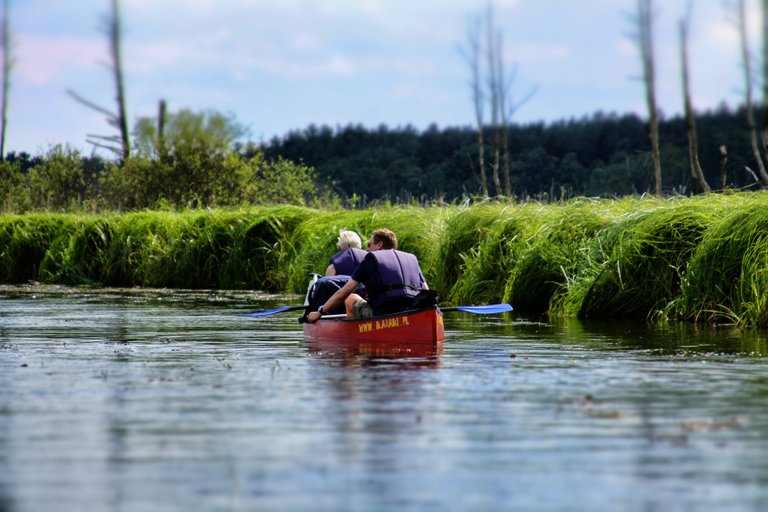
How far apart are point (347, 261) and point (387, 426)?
7904 millimetres

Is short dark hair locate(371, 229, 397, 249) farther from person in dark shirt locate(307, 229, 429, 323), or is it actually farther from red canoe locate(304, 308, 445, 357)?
red canoe locate(304, 308, 445, 357)

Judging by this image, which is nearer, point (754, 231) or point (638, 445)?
point (638, 445)

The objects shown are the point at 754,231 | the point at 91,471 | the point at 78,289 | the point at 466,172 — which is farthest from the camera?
the point at 466,172

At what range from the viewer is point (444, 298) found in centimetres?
2078

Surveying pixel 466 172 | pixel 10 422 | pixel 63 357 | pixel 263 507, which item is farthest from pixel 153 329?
pixel 466 172

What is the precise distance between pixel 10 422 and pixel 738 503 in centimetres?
451

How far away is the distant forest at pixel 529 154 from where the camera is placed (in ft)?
227

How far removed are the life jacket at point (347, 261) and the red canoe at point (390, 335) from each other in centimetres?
110

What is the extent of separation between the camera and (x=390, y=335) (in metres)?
13.5

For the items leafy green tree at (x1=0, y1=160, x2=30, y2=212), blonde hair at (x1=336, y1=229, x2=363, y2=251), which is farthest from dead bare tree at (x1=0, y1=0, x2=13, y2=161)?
blonde hair at (x1=336, y1=229, x2=363, y2=251)

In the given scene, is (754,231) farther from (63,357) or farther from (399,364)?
(63,357)

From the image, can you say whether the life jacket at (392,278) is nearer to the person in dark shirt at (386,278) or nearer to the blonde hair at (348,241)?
the person in dark shirt at (386,278)

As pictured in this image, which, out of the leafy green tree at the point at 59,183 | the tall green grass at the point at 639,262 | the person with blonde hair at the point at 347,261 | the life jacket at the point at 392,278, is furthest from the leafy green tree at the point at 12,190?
the life jacket at the point at 392,278

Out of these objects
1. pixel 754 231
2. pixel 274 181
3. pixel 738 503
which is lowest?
pixel 738 503
